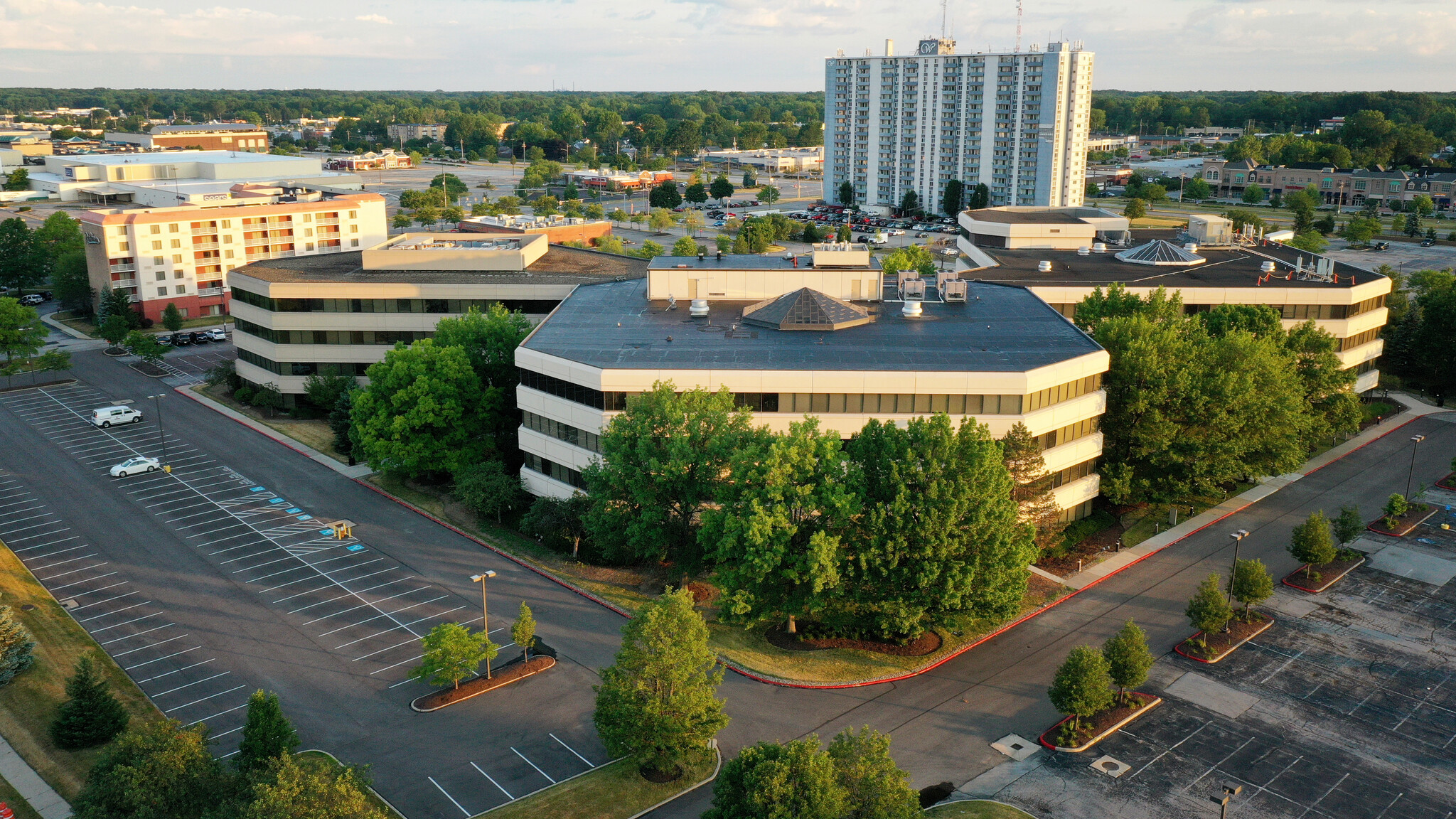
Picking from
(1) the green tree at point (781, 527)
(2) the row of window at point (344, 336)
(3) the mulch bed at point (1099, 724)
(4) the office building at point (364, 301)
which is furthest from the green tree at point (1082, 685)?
(2) the row of window at point (344, 336)

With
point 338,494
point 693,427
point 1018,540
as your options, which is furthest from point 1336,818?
point 338,494

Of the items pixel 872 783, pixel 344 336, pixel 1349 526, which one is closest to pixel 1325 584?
pixel 1349 526

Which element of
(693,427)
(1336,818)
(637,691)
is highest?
(693,427)

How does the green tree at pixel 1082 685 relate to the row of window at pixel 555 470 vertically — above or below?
below

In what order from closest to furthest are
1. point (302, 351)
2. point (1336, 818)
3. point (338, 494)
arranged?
point (1336, 818) < point (338, 494) < point (302, 351)

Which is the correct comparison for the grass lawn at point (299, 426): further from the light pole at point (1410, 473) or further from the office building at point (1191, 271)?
the light pole at point (1410, 473)

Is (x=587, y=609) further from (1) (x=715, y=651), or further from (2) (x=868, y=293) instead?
(2) (x=868, y=293)

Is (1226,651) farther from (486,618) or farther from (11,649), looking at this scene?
(11,649)
